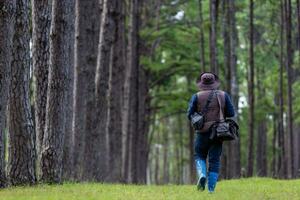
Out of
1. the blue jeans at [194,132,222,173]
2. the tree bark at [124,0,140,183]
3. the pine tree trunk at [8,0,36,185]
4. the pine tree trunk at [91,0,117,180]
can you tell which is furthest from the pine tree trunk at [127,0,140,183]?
the blue jeans at [194,132,222,173]

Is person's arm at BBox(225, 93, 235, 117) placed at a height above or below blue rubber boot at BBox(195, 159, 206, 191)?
above

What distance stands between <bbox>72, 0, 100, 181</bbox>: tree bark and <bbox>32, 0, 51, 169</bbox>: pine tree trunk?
350 centimetres

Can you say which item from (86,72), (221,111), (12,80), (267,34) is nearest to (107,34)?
(86,72)

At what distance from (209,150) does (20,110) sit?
3661 mm

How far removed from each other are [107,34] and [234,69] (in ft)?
27.0

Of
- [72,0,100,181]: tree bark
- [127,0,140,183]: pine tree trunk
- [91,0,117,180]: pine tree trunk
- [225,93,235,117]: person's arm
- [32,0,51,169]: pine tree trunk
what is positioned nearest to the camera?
[225,93,235,117]: person's arm

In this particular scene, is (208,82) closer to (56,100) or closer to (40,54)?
(56,100)

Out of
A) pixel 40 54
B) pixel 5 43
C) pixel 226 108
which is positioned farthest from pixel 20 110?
pixel 226 108

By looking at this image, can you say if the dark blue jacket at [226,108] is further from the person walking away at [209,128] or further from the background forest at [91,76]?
the background forest at [91,76]

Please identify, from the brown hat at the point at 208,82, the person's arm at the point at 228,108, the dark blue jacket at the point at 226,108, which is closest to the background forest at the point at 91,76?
the dark blue jacket at the point at 226,108

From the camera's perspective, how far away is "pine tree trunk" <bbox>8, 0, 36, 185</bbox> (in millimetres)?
11828

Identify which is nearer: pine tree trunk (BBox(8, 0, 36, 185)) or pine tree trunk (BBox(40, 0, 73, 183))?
pine tree trunk (BBox(8, 0, 36, 185))

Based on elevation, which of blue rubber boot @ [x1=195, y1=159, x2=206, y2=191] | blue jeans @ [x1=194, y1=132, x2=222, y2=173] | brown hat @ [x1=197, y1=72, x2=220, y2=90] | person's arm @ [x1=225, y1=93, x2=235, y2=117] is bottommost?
blue rubber boot @ [x1=195, y1=159, x2=206, y2=191]

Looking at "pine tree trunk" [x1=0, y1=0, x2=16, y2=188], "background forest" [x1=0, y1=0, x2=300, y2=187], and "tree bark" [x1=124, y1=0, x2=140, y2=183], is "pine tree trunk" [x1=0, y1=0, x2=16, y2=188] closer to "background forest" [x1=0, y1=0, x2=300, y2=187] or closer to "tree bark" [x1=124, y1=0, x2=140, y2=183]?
"background forest" [x1=0, y1=0, x2=300, y2=187]
